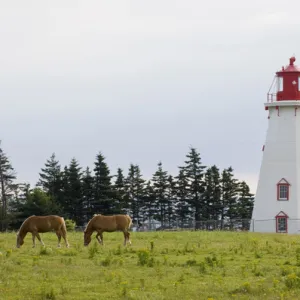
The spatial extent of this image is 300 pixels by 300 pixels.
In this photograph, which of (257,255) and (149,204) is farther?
(149,204)

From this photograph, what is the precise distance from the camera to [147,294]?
61.5ft

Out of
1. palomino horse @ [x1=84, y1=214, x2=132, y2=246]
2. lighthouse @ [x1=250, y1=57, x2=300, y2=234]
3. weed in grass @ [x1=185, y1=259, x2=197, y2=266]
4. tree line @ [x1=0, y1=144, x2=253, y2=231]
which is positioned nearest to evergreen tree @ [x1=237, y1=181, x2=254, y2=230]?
tree line @ [x1=0, y1=144, x2=253, y2=231]

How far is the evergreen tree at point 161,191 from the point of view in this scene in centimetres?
7950

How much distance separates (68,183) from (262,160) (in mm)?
29406

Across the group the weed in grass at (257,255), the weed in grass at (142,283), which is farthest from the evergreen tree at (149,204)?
the weed in grass at (142,283)

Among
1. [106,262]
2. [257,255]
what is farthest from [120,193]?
[106,262]

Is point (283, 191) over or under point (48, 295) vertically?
over

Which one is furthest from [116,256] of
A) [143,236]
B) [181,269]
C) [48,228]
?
[143,236]

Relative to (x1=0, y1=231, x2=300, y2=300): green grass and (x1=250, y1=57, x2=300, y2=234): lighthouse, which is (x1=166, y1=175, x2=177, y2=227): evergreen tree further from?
(x1=0, y1=231, x2=300, y2=300): green grass

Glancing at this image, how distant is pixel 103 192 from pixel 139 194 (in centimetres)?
486

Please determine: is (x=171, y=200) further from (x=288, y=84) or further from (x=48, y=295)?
(x=48, y=295)

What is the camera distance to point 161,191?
7981 centimetres

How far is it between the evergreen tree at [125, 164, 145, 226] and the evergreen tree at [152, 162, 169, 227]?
133 centimetres

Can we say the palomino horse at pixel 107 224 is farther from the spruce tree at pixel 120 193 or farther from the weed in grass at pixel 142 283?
the spruce tree at pixel 120 193
